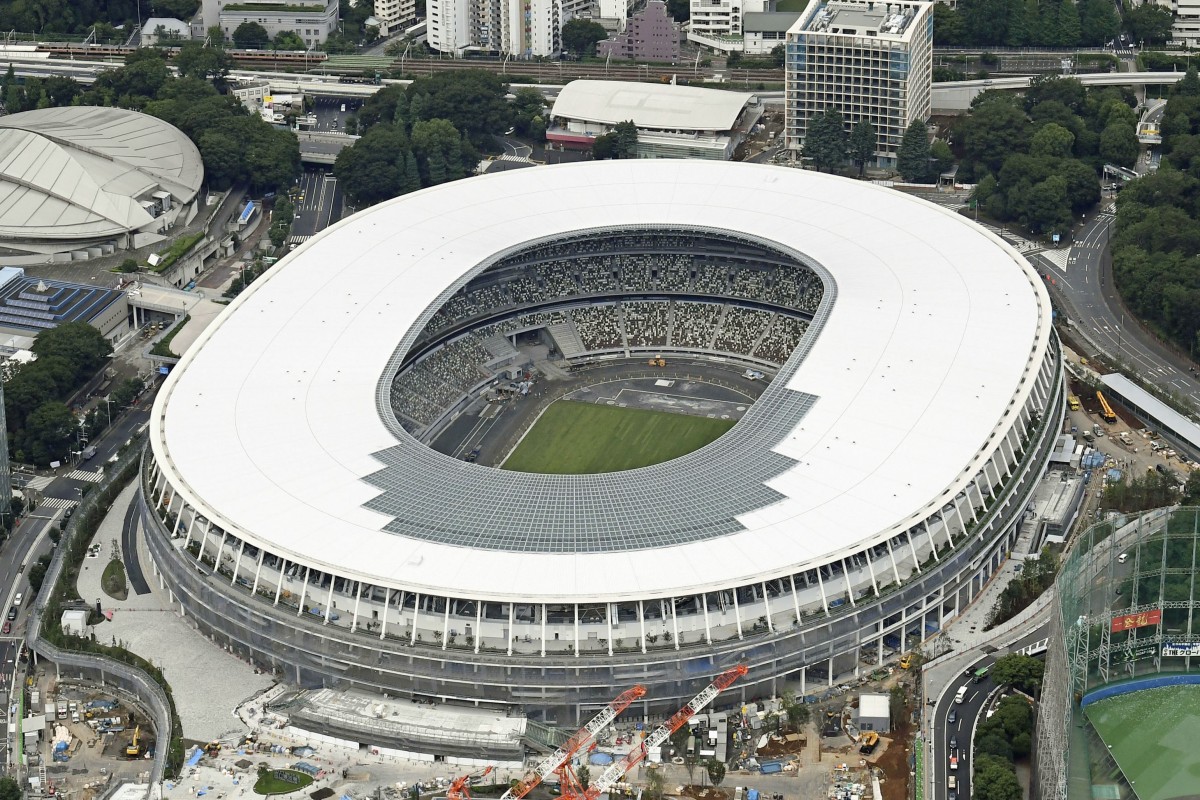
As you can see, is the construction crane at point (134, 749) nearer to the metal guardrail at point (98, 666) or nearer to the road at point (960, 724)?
the metal guardrail at point (98, 666)

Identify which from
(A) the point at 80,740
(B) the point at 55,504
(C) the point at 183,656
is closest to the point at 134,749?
(A) the point at 80,740

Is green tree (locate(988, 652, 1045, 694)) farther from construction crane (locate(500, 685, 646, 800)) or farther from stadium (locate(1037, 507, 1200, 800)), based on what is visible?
construction crane (locate(500, 685, 646, 800))

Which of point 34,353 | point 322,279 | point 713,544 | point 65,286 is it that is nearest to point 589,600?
point 713,544

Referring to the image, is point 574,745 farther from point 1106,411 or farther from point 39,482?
point 1106,411

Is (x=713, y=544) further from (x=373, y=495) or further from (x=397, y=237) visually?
(x=397, y=237)

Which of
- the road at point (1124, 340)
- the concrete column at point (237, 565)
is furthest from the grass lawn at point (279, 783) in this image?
the road at point (1124, 340)
